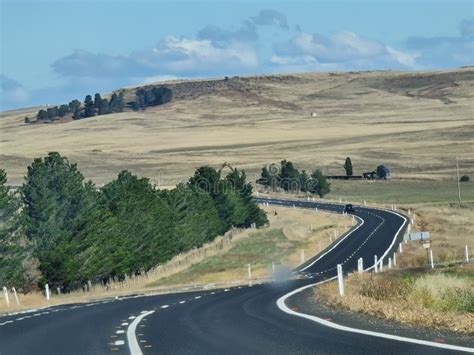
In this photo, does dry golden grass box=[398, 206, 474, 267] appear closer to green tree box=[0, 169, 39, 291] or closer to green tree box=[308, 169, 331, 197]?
green tree box=[0, 169, 39, 291]

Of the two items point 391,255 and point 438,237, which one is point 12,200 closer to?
point 391,255

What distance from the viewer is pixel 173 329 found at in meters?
17.8

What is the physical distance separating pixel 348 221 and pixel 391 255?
28954 millimetres

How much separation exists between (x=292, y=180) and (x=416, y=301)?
116 meters

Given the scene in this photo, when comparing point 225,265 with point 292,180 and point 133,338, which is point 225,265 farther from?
point 292,180

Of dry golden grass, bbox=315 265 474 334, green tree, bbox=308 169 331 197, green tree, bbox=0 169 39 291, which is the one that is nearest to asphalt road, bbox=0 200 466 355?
dry golden grass, bbox=315 265 474 334

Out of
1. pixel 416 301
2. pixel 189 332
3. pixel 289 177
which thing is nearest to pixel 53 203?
pixel 416 301

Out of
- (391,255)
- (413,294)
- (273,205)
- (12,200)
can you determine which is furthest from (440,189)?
(413,294)

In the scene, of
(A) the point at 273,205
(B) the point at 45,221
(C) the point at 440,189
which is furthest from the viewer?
(C) the point at 440,189

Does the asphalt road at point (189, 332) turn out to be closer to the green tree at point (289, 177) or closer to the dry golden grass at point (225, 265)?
the dry golden grass at point (225, 265)

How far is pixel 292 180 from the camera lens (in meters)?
134

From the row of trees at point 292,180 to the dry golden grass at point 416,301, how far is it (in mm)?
105307

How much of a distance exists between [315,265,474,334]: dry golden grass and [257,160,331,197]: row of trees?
4146 inches

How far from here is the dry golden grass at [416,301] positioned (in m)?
15.5
